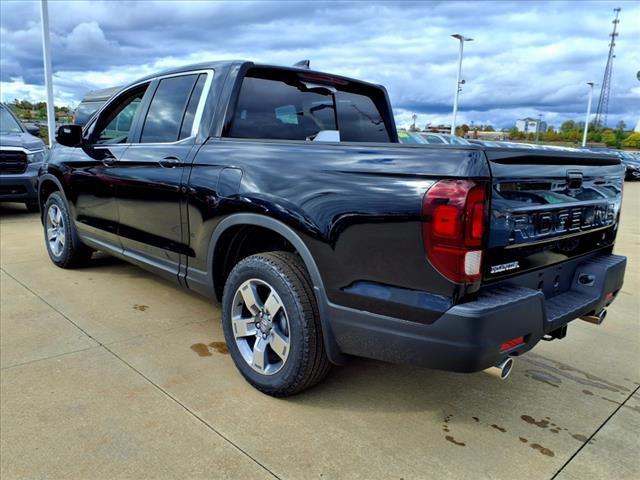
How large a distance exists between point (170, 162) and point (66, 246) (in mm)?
2222

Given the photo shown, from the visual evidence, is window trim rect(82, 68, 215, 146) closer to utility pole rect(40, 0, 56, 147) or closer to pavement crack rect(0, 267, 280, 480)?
pavement crack rect(0, 267, 280, 480)

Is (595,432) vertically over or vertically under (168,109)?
under

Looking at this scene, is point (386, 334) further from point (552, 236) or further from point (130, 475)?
point (130, 475)

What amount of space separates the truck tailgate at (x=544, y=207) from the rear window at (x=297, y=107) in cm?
168

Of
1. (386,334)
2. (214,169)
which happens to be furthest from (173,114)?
(386,334)

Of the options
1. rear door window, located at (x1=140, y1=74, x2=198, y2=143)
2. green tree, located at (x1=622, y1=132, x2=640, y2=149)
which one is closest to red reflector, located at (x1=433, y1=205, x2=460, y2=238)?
rear door window, located at (x1=140, y1=74, x2=198, y2=143)

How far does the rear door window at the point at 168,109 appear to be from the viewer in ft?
11.7

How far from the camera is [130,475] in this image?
7.13 ft

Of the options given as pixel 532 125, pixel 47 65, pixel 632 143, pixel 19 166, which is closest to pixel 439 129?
pixel 532 125

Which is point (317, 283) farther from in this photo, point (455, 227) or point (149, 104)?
point (149, 104)

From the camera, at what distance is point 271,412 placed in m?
2.69

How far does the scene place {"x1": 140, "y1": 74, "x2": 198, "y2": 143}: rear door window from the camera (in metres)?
3.56

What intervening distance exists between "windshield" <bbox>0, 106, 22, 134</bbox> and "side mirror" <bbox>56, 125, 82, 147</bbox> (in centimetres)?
513

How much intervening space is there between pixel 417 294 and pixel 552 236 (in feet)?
2.68
